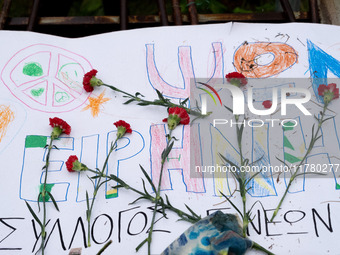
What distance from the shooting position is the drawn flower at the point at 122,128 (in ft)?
3.04

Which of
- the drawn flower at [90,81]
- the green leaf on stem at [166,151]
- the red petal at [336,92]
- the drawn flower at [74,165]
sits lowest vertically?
the drawn flower at [74,165]

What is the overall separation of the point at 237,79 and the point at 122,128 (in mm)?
265

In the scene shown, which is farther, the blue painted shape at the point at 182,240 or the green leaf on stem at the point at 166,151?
the green leaf on stem at the point at 166,151

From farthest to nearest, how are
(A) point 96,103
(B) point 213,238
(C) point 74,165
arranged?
(A) point 96,103 < (C) point 74,165 < (B) point 213,238

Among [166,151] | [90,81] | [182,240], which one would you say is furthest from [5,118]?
[182,240]

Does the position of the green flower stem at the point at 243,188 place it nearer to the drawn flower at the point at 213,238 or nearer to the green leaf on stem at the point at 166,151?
the drawn flower at the point at 213,238

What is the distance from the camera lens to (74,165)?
0.89 m

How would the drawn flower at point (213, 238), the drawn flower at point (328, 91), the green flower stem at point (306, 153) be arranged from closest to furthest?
1. the drawn flower at point (213, 238)
2. the green flower stem at point (306, 153)
3. the drawn flower at point (328, 91)

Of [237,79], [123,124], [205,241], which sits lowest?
[205,241]

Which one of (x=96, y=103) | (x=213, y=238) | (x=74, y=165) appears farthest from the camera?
(x=96, y=103)

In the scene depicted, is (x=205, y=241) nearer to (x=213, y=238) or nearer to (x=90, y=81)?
(x=213, y=238)

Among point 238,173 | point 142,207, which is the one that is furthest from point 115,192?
point 238,173

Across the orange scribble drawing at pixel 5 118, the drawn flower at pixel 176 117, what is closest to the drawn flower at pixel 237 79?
the drawn flower at pixel 176 117

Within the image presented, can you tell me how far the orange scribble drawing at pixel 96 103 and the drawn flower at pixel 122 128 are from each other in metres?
0.06
